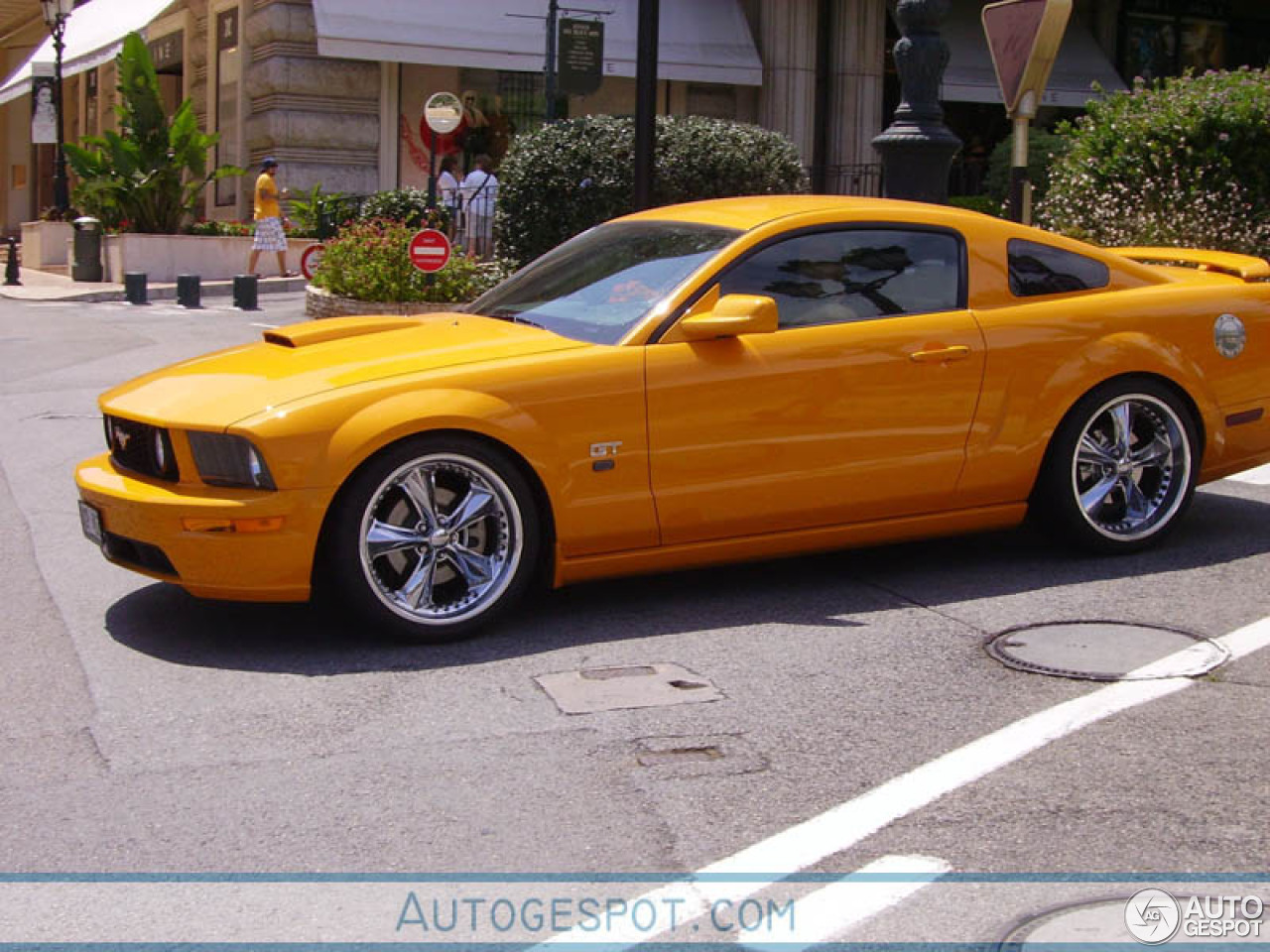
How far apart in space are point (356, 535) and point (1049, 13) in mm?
7383

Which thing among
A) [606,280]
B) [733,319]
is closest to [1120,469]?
[733,319]

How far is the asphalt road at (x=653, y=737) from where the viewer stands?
3.94 m

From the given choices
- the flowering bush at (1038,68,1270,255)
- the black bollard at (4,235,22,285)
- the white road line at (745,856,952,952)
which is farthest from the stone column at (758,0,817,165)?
the white road line at (745,856,952,952)

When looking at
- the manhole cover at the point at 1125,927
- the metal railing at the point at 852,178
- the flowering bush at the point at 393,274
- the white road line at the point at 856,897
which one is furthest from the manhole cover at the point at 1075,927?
the metal railing at the point at 852,178

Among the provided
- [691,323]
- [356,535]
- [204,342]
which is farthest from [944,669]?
[204,342]

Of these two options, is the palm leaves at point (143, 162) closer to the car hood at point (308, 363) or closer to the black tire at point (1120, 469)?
the car hood at point (308, 363)

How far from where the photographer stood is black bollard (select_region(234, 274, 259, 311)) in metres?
22.2

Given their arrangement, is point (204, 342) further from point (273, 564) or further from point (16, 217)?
point (16, 217)

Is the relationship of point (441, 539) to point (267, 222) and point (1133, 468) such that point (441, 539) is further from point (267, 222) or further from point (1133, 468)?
point (267, 222)

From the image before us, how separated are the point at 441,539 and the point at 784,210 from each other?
1.99 metres

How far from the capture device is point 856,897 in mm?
3684

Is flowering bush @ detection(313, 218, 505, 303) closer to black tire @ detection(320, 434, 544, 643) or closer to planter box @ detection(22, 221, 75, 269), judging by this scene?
black tire @ detection(320, 434, 544, 643)

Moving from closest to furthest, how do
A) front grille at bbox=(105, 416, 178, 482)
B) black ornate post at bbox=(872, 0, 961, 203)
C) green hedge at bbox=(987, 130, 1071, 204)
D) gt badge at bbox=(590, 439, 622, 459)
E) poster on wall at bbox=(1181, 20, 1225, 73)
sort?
front grille at bbox=(105, 416, 178, 482) → gt badge at bbox=(590, 439, 622, 459) → black ornate post at bbox=(872, 0, 961, 203) → green hedge at bbox=(987, 130, 1071, 204) → poster on wall at bbox=(1181, 20, 1225, 73)

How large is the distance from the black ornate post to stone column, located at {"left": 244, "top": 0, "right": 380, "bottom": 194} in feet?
61.7
